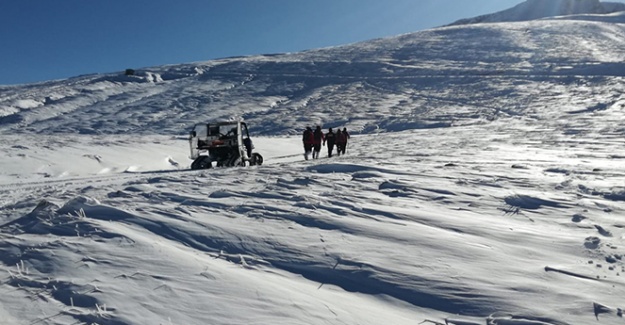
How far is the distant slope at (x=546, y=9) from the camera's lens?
9681cm

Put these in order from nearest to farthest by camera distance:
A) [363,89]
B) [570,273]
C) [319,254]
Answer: [570,273]
[319,254]
[363,89]

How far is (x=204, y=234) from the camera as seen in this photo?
4.72 meters

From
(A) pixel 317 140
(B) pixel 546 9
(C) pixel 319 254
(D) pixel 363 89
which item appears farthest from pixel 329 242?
(B) pixel 546 9

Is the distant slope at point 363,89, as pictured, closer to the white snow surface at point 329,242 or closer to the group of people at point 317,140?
the group of people at point 317,140

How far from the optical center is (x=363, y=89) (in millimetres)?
41594

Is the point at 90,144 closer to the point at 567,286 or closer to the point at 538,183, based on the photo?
the point at 538,183

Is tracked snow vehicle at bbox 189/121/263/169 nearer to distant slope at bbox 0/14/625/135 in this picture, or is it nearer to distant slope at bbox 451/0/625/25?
distant slope at bbox 0/14/625/135

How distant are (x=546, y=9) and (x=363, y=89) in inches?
3002

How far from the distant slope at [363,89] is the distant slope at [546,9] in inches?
1566

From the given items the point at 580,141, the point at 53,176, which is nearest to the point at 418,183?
the point at 53,176

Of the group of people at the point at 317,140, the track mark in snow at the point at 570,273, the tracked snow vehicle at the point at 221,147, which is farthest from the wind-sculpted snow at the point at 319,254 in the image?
the group of people at the point at 317,140

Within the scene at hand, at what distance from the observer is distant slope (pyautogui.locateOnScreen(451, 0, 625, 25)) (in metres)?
96.8

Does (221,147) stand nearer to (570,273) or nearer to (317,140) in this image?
(317,140)

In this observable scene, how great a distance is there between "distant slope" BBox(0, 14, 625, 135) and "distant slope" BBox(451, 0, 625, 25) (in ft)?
131
